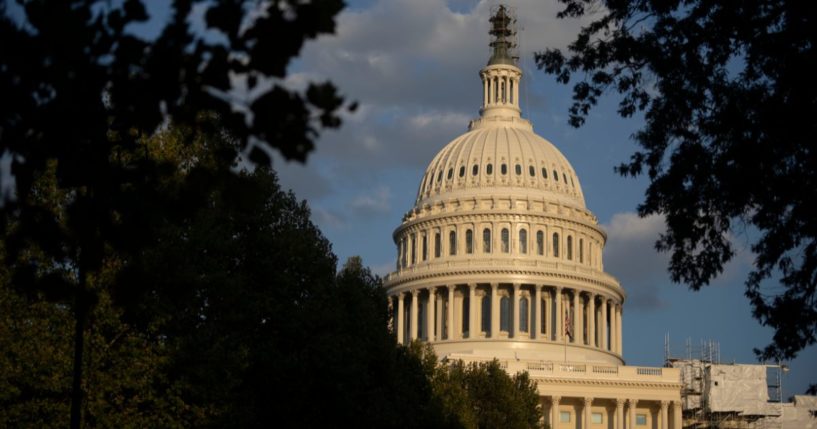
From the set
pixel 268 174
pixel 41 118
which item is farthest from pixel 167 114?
pixel 268 174

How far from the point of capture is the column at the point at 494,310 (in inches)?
5886

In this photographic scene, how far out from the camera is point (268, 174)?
2135 inches

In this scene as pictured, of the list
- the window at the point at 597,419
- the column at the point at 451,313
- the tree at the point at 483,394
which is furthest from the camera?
the column at the point at 451,313

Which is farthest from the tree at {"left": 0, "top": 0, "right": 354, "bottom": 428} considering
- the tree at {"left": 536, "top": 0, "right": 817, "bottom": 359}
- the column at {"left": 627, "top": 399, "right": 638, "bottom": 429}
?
the column at {"left": 627, "top": 399, "right": 638, "bottom": 429}

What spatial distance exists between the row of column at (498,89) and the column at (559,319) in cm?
2940

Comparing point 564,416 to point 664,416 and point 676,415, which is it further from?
point 676,415

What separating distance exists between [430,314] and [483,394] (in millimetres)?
59815

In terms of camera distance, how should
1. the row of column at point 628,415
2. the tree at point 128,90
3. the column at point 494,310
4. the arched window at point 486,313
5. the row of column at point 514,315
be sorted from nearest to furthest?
the tree at point 128,90 < the row of column at point 628,415 < the column at point 494,310 < the row of column at point 514,315 < the arched window at point 486,313

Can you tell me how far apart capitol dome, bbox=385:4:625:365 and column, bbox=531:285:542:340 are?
0.52 ft

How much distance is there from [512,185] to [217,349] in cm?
11692

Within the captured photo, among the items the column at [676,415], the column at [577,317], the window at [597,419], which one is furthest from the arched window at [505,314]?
the column at [676,415]

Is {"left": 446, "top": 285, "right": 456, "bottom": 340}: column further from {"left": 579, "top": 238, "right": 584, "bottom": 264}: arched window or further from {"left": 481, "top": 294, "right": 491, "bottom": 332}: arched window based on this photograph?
{"left": 579, "top": 238, "right": 584, "bottom": 264}: arched window

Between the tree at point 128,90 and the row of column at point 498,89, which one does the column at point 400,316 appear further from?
the tree at point 128,90

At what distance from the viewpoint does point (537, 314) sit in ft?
496
